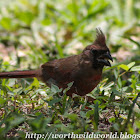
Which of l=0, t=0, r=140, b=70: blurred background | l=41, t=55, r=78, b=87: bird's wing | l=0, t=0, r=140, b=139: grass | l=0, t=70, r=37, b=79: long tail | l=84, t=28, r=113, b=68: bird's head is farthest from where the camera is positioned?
l=0, t=0, r=140, b=70: blurred background

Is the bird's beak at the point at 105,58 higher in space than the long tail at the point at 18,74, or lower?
higher

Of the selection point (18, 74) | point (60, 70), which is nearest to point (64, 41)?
point (18, 74)

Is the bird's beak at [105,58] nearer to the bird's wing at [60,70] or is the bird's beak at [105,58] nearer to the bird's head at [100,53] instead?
the bird's head at [100,53]

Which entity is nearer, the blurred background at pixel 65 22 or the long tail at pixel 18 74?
the long tail at pixel 18 74

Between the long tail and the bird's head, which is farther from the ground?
the bird's head

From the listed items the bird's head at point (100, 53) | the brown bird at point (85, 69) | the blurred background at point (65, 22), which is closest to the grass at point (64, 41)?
the blurred background at point (65, 22)

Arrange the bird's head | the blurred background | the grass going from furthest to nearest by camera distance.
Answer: the blurred background, the bird's head, the grass

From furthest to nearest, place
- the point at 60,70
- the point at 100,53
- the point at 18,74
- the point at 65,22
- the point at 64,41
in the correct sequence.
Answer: the point at 65,22
the point at 64,41
the point at 18,74
the point at 60,70
the point at 100,53

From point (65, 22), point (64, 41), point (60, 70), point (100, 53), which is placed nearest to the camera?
point (100, 53)

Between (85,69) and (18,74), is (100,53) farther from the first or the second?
(18,74)

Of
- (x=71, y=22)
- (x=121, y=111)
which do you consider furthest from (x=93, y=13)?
(x=121, y=111)

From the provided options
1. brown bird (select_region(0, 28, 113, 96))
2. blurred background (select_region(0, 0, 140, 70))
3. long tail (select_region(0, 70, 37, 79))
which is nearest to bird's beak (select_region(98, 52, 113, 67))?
brown bird (select_region(0, 28, 113, 96))

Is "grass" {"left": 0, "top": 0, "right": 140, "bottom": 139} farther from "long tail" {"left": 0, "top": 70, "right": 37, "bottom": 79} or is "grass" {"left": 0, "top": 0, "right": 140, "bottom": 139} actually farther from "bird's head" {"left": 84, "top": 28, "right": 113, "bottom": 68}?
"bird's head" {"left": 84, "top": 28, "right": 113, "bottom": 68}

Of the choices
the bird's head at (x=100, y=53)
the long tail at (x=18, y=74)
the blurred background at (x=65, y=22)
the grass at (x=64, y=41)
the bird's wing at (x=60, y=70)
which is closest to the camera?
the grass at (x=64, y=41)
